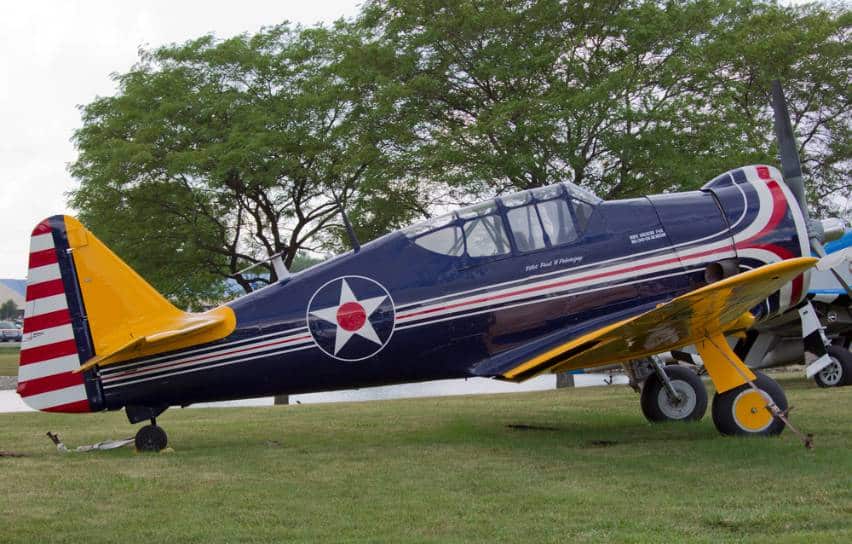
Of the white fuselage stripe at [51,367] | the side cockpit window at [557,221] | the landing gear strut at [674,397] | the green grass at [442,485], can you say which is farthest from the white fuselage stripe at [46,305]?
the landing gear strut at [674,397]

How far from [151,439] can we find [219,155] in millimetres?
13615

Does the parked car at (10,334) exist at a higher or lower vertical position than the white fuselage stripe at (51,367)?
higher

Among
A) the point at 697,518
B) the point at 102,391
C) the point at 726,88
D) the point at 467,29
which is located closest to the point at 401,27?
the point at 467,29

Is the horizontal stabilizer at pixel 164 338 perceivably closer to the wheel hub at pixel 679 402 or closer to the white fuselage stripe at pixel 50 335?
the white fuselage stripe at pixel 50 335

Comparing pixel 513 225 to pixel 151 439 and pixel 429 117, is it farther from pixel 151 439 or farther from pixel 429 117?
pixel 429 117

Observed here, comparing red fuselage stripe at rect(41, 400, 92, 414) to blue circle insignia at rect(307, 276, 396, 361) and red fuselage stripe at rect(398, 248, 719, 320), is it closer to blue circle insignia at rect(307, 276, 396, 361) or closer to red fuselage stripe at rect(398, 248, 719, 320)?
blue circle insignia at rect(307, 276, 396, 361)

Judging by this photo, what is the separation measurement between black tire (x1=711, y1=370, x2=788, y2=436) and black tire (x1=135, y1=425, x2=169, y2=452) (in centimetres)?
500

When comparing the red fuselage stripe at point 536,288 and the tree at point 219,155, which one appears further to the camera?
the tree at point 219,155

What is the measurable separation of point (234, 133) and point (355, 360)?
14310mm

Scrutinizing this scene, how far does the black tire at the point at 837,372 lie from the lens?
1407 centimetres

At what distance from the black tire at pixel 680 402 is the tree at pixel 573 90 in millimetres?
6739

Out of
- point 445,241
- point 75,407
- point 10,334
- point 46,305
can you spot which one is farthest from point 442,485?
point 10,334

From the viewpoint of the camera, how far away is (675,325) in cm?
754

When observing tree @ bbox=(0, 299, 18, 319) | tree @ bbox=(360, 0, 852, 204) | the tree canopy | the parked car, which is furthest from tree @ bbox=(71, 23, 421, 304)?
tree @ bbox=(0, 299, 18, 319)
